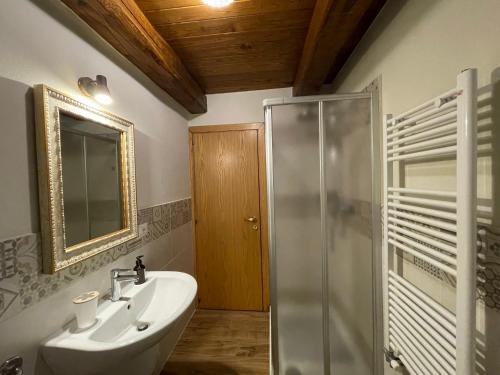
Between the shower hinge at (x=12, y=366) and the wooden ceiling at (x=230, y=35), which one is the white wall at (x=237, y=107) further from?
the shower hinge at (x=12, y=366)

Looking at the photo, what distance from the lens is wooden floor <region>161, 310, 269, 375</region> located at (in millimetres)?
1745

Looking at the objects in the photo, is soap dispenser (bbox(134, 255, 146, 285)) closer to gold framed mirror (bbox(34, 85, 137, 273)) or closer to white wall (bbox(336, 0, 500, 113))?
gold framed mirror (bbox(34, 85, 137, 273))

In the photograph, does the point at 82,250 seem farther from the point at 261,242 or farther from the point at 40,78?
the point at 261,242

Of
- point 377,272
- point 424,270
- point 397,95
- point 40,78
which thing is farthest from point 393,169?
point 40,78

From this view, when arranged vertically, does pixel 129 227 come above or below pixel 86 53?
below

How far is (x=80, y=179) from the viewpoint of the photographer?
106 cm

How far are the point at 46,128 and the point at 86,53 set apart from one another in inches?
20.4

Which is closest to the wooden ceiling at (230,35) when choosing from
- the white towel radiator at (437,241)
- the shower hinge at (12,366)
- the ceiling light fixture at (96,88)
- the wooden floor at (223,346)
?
the ceiling light fixture at (96,88)

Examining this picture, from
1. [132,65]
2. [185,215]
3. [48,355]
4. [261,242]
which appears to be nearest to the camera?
[48,355]

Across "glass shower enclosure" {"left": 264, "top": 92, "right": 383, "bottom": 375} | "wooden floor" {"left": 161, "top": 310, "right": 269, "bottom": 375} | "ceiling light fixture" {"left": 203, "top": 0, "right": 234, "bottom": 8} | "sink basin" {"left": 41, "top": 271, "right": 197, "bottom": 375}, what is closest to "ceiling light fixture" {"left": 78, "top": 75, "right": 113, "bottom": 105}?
"ceiling light fixture" {"left": 203, "top": 0, "right": 234, "bottom": 8}

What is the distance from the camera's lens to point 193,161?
2.50 m

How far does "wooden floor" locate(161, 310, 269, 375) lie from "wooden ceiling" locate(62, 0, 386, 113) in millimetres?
2220

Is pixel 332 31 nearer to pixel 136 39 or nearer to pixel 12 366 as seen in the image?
pixel 136 39

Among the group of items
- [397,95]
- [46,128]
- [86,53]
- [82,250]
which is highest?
[86,53]
